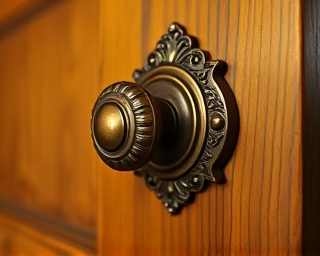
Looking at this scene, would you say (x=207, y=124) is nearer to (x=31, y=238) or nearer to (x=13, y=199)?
(x=31, y=238)

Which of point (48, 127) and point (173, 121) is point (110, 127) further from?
point (48, 127)

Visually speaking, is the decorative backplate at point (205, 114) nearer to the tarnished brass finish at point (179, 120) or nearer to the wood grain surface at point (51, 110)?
the tarnished brass finish at point (179, 120)

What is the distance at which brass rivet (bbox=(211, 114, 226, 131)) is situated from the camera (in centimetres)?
26

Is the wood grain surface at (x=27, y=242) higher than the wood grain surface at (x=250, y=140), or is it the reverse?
the wood grain surface at (x=250, y=140)

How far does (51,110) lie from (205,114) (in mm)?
310

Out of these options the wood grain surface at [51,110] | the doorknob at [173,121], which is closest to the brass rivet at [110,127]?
the doorknob at [173,121]

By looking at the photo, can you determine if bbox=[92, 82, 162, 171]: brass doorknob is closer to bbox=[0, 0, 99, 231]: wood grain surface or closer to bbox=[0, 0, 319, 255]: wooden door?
bbox=[0, 0, 319, 255]: wooden door

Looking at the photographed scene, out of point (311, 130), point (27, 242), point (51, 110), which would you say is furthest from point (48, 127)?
point (311, 130)

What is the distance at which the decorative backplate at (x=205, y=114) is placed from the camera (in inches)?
10.2

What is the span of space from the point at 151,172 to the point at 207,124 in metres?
0.06

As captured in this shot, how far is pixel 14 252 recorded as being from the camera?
559mm

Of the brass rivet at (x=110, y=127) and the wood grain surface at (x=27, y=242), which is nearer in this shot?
the brass rivet at (x=110, y=127)

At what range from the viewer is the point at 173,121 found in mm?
281

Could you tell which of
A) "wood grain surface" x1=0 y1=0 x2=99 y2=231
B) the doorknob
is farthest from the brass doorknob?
"wood grain surface" x1=0 y1=0 x2=99 y2=231
